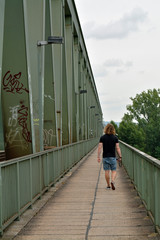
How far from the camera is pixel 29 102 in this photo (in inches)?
394

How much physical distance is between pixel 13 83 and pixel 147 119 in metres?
83.8

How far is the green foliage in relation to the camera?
287 feet

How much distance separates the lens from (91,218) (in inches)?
264

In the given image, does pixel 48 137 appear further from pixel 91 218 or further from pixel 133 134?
pixel 133 134

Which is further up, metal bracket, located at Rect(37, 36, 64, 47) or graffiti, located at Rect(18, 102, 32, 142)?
metal bracket, located at Rect(37, 36, 64, 47)

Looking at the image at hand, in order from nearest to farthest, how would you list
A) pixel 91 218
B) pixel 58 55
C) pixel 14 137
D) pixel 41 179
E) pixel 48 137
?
1. pixel 91 218
2. pixel 41 179
3. pixel 14 137
4. pixel 48 137
5. pixel 58 55

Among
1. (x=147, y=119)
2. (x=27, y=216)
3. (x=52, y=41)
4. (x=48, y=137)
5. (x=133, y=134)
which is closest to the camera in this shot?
(x=27, y=216)

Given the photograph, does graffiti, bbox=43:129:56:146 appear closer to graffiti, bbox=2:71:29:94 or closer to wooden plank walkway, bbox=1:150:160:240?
wooden plank walkway, bbox=1:150:160:240

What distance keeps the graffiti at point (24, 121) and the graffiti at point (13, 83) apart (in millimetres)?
405

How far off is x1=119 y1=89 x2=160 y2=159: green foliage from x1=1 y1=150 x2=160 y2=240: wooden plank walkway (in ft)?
252

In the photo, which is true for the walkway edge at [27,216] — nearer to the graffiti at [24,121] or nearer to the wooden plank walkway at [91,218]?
the wooden plank walkway at [91,218]

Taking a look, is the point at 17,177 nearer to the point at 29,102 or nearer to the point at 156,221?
the point at 156,221

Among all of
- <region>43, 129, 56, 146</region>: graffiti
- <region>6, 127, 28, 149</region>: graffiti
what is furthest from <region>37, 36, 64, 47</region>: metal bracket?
<region>43, 129, 56, 146</region>: graffiti

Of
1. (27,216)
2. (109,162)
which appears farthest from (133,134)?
(27,216)
